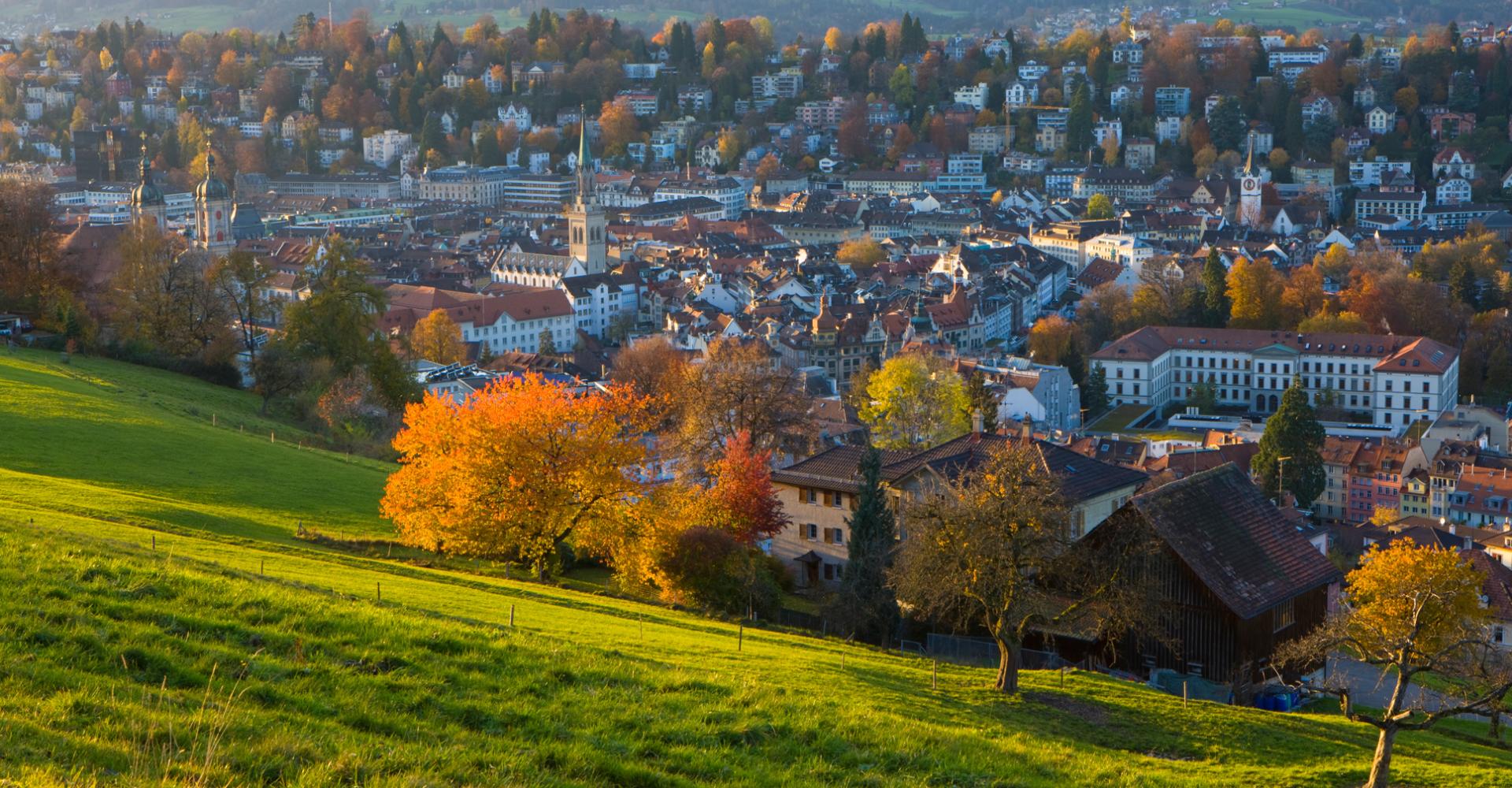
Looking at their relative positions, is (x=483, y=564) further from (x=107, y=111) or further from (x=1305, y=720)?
(x=107, y=111)

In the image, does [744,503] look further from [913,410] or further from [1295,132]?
[1295,132]

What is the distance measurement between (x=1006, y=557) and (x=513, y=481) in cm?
822

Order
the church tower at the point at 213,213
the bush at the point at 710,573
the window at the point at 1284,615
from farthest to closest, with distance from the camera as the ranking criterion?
the church tower at the point at 213,213 → the bush at the point at 710,573 → the window at the point at 1284,615

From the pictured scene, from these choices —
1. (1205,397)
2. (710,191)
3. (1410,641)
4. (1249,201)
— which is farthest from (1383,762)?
(710,191)

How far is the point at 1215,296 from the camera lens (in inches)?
2968

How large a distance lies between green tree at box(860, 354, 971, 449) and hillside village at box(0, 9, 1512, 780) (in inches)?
7.3

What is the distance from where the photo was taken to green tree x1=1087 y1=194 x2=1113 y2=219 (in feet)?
340

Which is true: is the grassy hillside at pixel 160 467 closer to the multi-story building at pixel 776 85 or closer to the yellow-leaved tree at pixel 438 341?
the yellow-leaved tree at pixel 438 341

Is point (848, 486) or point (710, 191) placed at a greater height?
point (710, 191)

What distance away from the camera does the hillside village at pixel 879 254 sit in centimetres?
3384

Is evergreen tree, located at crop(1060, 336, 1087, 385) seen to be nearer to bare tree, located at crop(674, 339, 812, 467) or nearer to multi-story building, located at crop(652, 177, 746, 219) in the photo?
bare tree, located at crop(674, 339, 812, 467)

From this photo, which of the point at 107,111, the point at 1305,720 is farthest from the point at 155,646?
the point at 107,111

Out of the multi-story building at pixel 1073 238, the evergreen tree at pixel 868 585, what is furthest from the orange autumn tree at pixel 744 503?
the multi-story building at pixel 1073 238

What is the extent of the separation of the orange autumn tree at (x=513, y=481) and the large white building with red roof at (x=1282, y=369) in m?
47.1
